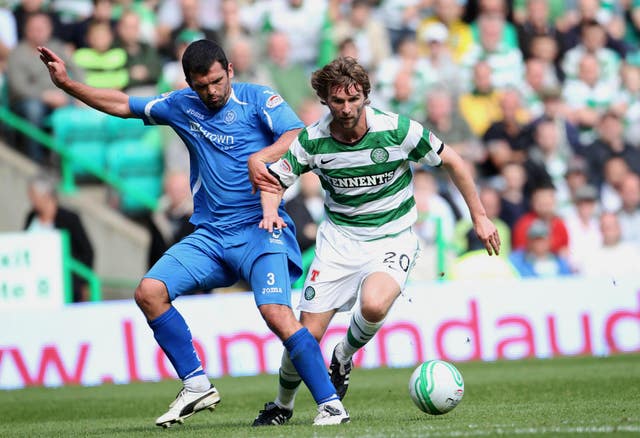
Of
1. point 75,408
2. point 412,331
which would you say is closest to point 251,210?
point 75,408

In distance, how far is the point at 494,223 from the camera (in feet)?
52.3

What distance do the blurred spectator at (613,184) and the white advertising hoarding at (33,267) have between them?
24.4 ft

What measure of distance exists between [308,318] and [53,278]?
6018 mm

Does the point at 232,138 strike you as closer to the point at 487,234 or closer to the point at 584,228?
the point at 487,234

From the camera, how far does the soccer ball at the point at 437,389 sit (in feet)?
27.7

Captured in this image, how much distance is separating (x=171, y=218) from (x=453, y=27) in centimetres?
629

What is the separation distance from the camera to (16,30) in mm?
17266

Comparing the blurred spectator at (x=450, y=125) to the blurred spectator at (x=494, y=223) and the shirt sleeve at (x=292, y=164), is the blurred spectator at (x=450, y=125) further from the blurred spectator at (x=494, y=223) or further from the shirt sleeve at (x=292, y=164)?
the shirt sleeve at (x=292, y=164)

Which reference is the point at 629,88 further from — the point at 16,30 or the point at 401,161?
the point at 401,161

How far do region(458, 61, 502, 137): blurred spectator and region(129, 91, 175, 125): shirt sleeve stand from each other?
973 cm

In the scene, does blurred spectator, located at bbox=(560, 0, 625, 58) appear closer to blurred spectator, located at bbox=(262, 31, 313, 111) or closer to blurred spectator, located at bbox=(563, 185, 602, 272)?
blurred spectator, located at bbox=(563, 185, 602, 272)

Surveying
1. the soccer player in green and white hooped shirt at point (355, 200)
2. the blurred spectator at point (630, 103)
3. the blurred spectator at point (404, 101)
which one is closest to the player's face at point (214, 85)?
the soccer player in green and white hooped shirt at point (355, 200)

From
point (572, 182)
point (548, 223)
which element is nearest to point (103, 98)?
point (548, 223)

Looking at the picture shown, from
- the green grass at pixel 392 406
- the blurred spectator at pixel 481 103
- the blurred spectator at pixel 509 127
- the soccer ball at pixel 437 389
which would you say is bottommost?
the green grass at pixel 392 406
